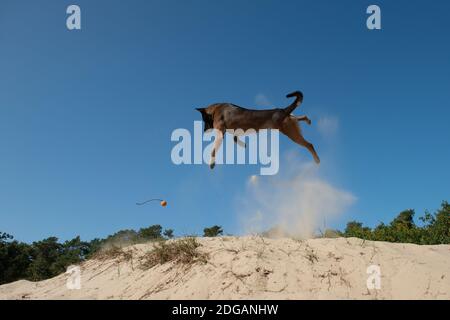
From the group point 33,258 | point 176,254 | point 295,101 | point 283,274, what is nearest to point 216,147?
point 295,101

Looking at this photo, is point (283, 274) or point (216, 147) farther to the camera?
point (216, 147)

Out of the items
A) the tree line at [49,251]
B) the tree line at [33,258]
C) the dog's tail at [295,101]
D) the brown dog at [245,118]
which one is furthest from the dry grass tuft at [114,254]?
the tree line at [33,258]

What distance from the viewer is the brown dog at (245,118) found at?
10186mm

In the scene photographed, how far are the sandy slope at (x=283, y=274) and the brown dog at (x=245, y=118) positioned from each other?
2.66 m

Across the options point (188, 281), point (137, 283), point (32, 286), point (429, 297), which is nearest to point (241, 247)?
point (188, 281)

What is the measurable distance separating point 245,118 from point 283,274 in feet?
13.7

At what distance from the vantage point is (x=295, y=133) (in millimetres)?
10906

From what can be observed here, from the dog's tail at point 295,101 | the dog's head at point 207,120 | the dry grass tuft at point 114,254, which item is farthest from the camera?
the dog's head at point 207,120

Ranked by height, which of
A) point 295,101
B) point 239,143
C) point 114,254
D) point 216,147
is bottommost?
point 114,254

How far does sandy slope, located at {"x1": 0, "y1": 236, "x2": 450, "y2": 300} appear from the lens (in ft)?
22.6

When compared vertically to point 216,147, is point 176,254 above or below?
below

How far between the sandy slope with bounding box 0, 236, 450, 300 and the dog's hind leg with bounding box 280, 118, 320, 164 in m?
2.85

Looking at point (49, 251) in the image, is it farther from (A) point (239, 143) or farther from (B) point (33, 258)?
(A) point (239, 143)

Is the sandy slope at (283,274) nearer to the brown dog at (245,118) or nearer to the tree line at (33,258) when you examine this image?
the brown dog at (245,118)
